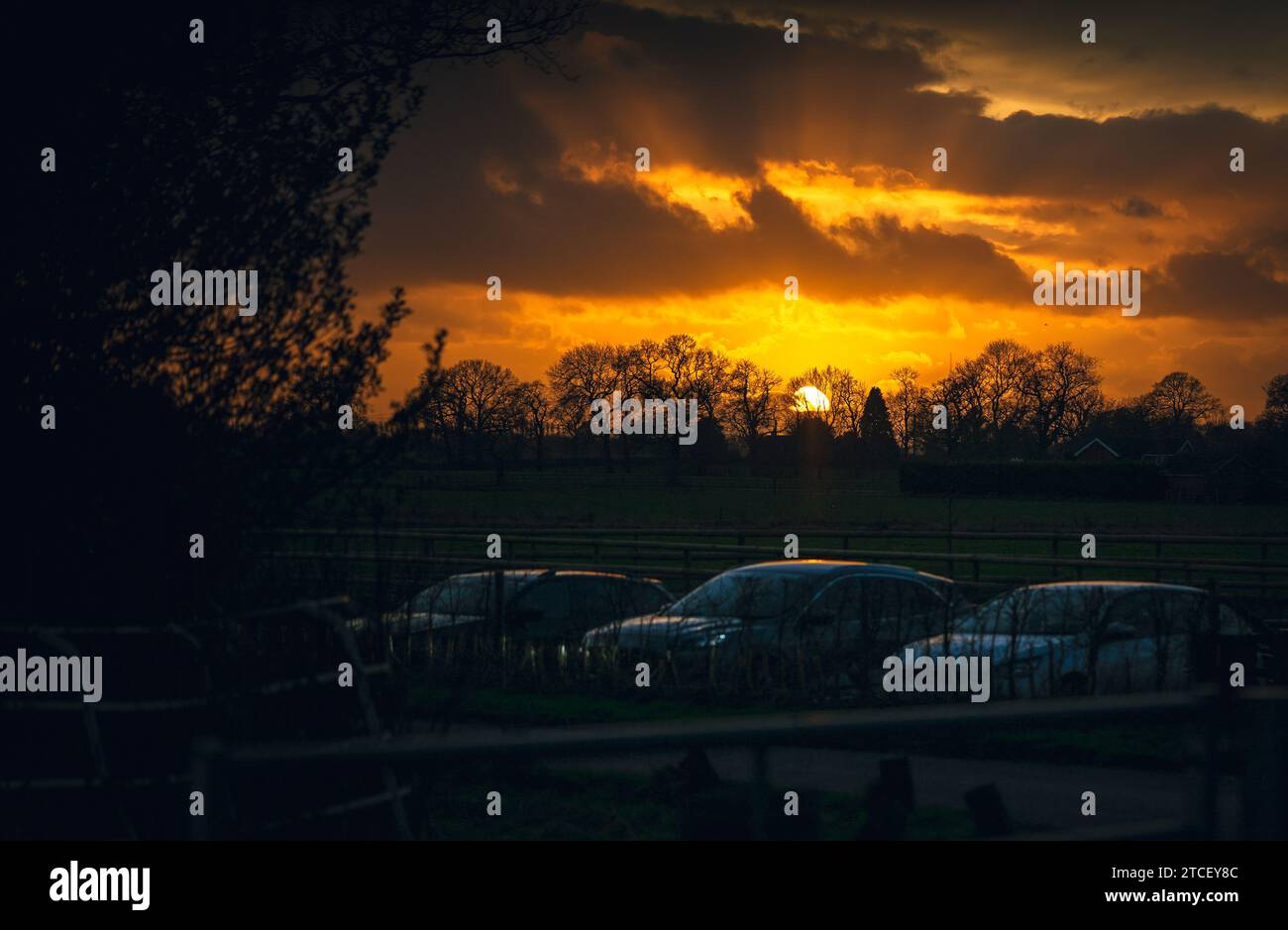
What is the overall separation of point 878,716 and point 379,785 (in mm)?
1538

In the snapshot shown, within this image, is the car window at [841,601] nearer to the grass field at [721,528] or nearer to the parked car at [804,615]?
the parked car at [804,615]

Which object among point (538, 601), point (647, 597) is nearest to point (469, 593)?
point (538, 601)

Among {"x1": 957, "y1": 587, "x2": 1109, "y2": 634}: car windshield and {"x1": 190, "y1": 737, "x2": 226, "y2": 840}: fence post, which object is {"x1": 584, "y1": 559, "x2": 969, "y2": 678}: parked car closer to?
{"x1": 957, "y1": 587, "x2": 1109, "y2": 634}: car windshield

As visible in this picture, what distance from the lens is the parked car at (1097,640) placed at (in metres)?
11.3

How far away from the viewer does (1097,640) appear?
11508 millimetres

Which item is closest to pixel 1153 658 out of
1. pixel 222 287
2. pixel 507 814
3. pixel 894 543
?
pixel 507 814

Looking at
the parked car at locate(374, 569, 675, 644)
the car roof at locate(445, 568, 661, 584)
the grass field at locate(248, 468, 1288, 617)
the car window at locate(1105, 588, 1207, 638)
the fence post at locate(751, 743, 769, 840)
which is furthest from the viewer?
the car roof at locate(445, 568, 661, 584)

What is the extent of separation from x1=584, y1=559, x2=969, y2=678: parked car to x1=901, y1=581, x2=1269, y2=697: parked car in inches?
15.6

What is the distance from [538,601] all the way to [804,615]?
2.95 meters

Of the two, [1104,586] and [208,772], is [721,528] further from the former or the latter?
[208,772]

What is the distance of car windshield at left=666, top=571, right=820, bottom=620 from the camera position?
1280 centimetres

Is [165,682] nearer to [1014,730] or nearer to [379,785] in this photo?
[379,785]

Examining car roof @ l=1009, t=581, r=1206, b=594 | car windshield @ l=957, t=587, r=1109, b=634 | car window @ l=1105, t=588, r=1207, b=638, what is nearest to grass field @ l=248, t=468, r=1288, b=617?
car roof @ l=1009, t=581, r=1206, b=594

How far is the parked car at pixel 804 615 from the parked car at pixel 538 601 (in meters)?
0.76
